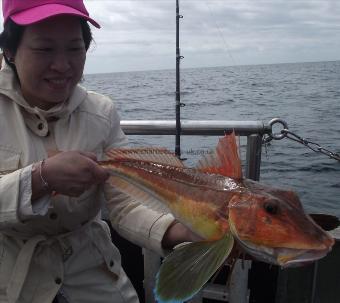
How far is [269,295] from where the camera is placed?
11.6 feet

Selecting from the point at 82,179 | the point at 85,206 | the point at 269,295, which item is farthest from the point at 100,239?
the point at 269,295

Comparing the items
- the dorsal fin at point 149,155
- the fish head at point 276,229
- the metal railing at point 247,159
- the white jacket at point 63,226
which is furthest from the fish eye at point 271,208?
the metal railing at point 247,159

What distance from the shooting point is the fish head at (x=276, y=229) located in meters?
1.61

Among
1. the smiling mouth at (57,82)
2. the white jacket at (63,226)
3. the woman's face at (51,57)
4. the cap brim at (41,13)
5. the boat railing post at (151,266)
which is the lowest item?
the boat railing post at (151,266)

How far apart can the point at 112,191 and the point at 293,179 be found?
23.0 feet

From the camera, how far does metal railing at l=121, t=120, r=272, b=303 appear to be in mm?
3180

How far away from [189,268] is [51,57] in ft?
4.22

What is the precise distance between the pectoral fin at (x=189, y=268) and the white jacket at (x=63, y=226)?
0.57m

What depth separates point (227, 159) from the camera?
1.97 metres

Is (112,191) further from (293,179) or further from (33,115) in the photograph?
(293,179)

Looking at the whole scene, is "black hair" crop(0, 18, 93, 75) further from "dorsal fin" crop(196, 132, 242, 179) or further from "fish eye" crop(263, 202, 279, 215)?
"fish eye" crop(263, 202, 279, 215)

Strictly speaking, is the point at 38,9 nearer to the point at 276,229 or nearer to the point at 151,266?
the point at 276,229

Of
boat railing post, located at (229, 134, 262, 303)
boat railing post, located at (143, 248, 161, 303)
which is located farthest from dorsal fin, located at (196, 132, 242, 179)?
boat railing post, located at (143, 248, 161, 303)

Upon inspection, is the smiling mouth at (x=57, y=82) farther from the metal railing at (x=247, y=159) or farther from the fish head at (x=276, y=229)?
the metal railing at (x=247, y=159)
